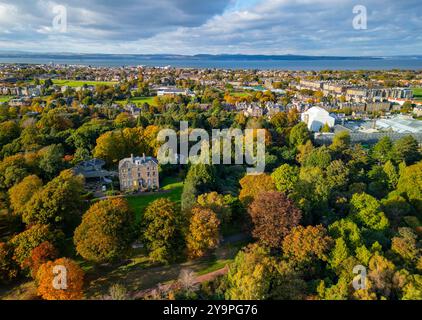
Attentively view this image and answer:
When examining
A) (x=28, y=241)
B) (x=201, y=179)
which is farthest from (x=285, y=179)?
(x=28, y=241)

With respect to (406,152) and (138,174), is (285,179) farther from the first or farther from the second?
(406,152)

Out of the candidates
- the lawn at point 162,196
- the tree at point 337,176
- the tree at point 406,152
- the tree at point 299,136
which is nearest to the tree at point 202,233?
the lawn at point 162,196

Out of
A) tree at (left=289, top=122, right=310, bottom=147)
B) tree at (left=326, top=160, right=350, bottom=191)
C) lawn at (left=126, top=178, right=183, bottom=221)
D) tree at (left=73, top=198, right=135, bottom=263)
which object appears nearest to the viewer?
tree at (left=73, top=198, right=135, bottom=263)

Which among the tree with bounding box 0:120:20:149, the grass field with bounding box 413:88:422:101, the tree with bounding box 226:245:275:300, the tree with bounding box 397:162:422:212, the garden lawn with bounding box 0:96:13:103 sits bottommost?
the tree with bounding box 226:245:275:300

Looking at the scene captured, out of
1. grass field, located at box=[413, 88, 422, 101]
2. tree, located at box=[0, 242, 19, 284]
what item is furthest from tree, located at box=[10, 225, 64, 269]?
grass field, located at box=[413, 88, 422, 101]

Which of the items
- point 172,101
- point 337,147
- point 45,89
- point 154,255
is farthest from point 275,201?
point 45,89

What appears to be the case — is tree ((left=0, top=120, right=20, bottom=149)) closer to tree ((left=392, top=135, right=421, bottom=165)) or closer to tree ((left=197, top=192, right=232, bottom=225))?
tree ((left=197, top=192, right=232, bottom=225))
